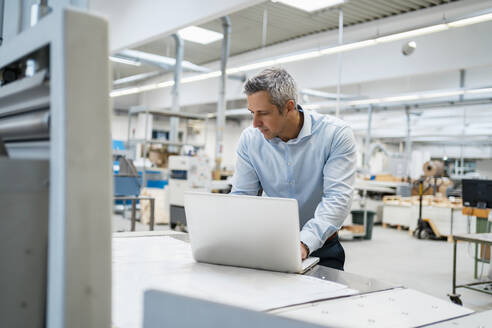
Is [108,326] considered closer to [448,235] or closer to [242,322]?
[242,322]

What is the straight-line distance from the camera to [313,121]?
70.9 inches

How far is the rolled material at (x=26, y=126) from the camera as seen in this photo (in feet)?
1.94

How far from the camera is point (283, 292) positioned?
0.98 meters

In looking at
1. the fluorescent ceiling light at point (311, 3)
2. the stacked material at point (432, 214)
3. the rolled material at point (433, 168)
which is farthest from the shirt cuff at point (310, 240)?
the rolled material at point (433, 168)

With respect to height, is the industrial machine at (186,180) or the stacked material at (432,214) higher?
the industrial machine at (186,180)

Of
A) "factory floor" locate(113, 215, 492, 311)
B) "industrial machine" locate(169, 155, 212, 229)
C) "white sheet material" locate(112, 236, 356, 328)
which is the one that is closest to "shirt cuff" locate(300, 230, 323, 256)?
"white sheet material" locate(112, 236, 356, 328)

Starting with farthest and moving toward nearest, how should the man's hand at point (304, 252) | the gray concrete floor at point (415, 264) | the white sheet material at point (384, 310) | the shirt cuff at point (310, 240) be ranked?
the gray concrete floor at point (415, 264) < the shirt cuff at point (310, 240) < the man's hand at point (304, 252) < the white sheet material at point (384, 310)

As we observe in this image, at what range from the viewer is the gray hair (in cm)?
155

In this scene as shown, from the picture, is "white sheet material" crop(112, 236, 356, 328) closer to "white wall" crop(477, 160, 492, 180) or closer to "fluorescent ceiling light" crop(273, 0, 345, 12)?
"fluorescent ceiling light" crop(273, 0, 345, 12)

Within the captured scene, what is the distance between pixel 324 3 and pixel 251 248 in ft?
22.5

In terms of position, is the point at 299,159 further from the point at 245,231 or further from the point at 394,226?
the point at 394,226

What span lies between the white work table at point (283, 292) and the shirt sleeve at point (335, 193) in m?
0.24

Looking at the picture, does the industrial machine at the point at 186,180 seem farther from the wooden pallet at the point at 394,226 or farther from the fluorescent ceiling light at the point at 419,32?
the wooden pallet at the point at 394,226

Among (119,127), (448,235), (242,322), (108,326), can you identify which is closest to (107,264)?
(108,326)
